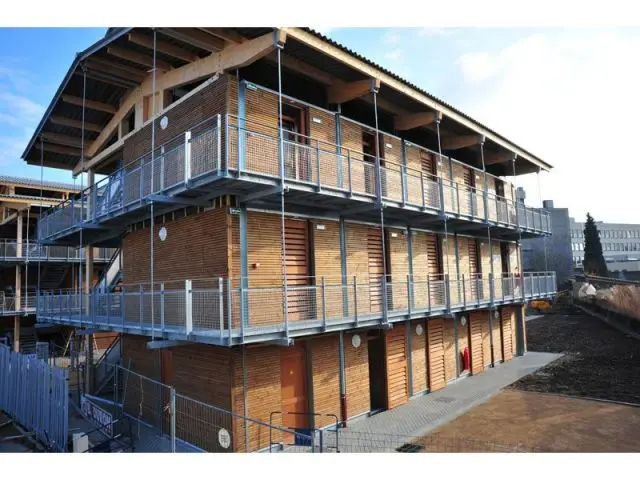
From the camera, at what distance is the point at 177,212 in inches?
456

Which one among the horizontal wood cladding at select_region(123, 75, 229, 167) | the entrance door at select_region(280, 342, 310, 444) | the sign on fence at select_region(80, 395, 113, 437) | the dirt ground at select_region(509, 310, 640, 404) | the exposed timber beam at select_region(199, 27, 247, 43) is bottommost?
the dirt ground at select_region(509, 310, 640, 404)

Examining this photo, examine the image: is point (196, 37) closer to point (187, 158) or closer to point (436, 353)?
point (187, 158)

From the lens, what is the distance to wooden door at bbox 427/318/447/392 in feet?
49.1

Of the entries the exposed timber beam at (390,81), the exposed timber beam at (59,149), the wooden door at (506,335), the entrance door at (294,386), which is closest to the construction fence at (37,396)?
the entrance door at (294,386)

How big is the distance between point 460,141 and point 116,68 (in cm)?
1225

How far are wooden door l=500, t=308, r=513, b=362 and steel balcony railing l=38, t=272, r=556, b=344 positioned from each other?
513 cm

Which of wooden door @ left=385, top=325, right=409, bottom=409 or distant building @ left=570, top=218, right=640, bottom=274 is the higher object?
distant building @ left=570, top=218, right=640, bottom=274

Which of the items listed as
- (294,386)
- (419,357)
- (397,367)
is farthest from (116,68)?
(419,357)

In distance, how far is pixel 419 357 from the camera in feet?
47.7

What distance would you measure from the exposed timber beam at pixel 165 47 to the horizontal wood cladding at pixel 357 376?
8.40 meters

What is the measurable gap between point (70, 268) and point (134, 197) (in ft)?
62.7

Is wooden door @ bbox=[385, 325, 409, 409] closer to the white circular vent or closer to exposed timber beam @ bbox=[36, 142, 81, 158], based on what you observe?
the white circular vent

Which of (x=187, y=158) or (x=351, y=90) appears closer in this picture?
(x=187, y=158)

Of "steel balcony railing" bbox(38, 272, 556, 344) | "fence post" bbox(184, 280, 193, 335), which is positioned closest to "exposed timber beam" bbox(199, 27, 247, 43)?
"steel balcony railing" bbox(38, 272, 556, 344)
